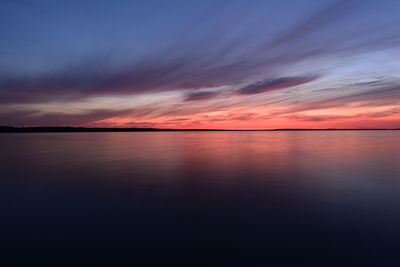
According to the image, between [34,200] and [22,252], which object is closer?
[22,252]

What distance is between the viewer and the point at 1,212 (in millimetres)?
8453

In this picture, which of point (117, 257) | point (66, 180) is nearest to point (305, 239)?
point (117, 257)

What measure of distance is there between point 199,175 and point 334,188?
8.03 meters

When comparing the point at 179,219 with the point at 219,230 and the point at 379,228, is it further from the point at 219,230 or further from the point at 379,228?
the point at 379,228

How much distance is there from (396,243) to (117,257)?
23.8 feet

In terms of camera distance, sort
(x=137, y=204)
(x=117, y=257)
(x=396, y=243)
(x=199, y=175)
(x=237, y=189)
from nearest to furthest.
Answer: (x=117, y=257) → (x=396, y=243) → (x=137, y=204) → (x=237, y=189) → (x=199, y=175)

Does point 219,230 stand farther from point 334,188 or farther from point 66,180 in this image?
point 66,180

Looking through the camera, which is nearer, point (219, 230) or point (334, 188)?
point (219, 230)

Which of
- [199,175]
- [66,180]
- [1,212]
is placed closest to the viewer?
[1,212]

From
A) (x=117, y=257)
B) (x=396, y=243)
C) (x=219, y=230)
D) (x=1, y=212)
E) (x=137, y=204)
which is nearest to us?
(x=117, y=257)

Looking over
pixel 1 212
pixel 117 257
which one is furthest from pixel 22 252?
pixel 1 212

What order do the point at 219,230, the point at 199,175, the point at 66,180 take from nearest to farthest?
1. the point at 219,230
2. the point at 66,180
3. the point at 199,175

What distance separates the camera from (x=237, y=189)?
39.3 ft

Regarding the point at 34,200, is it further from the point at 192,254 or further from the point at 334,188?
the point at 334,188
